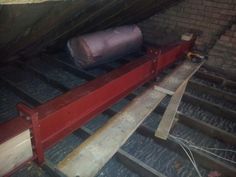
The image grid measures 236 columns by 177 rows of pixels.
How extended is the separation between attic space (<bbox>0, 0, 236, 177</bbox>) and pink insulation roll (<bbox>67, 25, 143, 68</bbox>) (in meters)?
0.01

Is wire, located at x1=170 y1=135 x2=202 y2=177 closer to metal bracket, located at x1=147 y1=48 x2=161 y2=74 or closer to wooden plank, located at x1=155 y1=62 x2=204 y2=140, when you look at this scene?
Result: wooden plank, located at x1=155 y1=62 x2=204 y2=140

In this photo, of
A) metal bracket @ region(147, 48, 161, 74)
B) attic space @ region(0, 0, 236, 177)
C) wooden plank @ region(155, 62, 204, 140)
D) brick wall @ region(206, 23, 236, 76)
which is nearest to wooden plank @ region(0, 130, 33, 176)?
attic space @ region(0, 0, 236, 177)

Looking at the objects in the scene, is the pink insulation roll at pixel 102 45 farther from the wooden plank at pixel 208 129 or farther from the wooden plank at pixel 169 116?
the wooden plank at pixel 208 129

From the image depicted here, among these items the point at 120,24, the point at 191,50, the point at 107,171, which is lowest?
the point at 107,171

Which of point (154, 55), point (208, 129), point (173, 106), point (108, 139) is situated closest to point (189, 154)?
point (208, 129)

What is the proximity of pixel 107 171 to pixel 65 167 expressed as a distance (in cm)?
50

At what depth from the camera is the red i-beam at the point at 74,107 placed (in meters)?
1.80

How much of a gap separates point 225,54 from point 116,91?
7.04 feet

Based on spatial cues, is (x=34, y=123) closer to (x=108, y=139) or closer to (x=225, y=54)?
(x=108, y=139)

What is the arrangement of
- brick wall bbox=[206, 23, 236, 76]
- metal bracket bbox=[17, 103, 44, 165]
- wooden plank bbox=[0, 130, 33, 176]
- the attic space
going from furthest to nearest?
brick wall bbox=[206, 23, 236, 76]
the attic space
metal bracket bbox=[17, 103, 44, 165]
wooden plank bbox=[0, 130, 33, 176]

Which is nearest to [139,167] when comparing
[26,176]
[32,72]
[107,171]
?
[107,171]

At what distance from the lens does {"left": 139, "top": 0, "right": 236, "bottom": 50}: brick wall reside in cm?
394

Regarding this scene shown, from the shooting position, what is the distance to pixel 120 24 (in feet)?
13.3

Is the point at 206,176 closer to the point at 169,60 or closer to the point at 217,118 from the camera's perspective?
the point at 217,118
